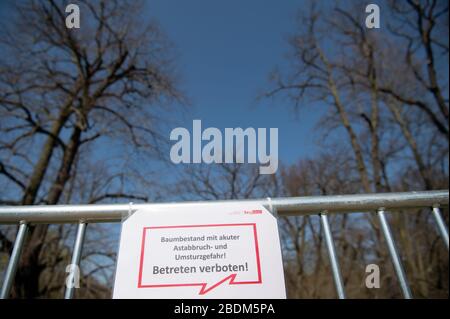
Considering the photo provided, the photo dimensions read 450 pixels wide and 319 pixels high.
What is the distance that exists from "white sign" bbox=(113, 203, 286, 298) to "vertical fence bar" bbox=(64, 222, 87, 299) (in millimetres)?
157

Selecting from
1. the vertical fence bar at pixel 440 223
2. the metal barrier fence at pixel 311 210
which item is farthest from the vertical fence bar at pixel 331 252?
the vertical fence bar at pixel 440 223

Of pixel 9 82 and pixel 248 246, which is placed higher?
pixel 9 82

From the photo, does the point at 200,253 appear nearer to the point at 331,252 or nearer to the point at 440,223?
the point at 331,252

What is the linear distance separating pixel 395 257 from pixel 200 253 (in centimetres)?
77

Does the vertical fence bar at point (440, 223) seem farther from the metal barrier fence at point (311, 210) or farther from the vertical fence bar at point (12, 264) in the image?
the vertical fence bar at point (12, 264)

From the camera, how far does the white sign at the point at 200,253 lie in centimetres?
95

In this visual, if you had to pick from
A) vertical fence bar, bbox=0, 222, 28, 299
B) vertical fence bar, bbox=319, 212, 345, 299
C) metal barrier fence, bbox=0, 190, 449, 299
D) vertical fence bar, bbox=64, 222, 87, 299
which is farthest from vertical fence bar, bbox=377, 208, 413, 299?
vertical fence bar, bbox=0, 222, 28, 299

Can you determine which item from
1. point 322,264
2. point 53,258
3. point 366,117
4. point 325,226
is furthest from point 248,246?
point 322,264

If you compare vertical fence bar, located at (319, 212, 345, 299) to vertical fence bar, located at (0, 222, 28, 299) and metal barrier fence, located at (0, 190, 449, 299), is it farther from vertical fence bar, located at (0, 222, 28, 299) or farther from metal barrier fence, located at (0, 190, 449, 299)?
vertical fence bar, located at (0, 222, 28, 299)

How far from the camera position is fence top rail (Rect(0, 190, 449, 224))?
107 centimetres

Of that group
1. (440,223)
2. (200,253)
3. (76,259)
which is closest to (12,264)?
(76,259)
